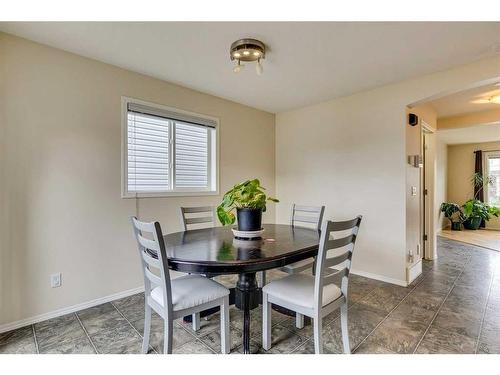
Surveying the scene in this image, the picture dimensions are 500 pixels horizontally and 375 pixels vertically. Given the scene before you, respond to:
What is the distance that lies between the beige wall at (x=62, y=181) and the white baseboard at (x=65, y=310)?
0.04 metres

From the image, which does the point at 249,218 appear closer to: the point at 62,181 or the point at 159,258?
the point at 159,258

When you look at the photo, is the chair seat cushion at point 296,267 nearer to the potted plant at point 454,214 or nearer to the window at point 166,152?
the window at point 166,152

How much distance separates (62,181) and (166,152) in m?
1.09

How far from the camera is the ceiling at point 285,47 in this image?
6.40 feet

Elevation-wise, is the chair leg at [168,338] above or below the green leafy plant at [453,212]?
below

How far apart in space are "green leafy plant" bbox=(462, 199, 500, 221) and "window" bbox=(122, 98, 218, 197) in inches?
260

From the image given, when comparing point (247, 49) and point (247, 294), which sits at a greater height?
point (247, 49)

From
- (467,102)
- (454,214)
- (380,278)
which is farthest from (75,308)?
→ (454,214)

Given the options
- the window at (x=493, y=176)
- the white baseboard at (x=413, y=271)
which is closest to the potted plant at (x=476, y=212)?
the window at (x=493, y=176)

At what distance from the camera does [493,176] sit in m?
6.66

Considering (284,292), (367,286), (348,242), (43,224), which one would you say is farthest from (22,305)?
(367,286)

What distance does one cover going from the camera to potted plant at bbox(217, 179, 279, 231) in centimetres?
200

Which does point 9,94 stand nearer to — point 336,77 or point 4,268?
point 4,268

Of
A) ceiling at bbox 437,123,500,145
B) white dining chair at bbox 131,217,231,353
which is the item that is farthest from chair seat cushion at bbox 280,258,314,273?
ceiling at bbox 437,123,500,145
